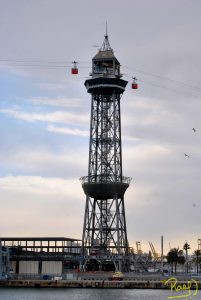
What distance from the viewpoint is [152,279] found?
185875 millimetres

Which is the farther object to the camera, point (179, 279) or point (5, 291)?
point (179, 279)

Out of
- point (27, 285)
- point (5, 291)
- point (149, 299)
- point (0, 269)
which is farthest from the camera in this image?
point (0, 269)

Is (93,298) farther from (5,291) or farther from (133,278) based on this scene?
(133,278)

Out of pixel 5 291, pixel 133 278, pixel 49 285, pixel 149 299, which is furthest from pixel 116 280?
pixel 149 299

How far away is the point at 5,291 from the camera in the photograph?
6604 inches

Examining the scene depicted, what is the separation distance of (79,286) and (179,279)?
27739mm

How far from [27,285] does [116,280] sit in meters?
23.4

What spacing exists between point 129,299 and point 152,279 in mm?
43078

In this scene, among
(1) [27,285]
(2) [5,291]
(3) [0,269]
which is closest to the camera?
(2) [5,291]

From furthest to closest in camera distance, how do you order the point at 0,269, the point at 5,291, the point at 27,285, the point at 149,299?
1. the point at 0,269
2. the point at 27,285
3. the point at 5,291
4. the point at 149,299

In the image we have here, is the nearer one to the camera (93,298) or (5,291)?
(93,298)

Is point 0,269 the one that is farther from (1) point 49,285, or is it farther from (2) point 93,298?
(2) point 93,298

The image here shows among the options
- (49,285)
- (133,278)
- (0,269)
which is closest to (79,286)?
(49,285)

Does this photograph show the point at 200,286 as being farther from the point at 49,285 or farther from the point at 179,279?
the point at 49,285
